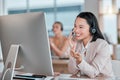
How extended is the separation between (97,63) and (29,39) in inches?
22.3

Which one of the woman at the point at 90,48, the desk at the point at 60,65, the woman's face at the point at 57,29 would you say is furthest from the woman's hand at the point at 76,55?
the woman's face at the point at 57,29

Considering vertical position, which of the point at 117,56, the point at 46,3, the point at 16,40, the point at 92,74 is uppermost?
the point at 46,3

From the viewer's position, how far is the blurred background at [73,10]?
4801 millimetres

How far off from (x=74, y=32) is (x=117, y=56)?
3216 mm

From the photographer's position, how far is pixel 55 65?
2.90 meters

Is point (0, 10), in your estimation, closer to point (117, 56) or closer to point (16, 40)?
point (117, 56)

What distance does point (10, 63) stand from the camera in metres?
1.37

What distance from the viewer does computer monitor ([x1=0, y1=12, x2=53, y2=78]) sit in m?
1.25

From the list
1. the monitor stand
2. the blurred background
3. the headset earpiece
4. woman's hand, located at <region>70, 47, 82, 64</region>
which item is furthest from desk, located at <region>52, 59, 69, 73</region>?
the blurred background

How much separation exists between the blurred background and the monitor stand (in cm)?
357

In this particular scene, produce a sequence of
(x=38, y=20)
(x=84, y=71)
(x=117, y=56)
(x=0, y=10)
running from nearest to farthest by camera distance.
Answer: (x=38, y=20) < (x=84, y=71) < (x=117, y=56) < (x=0, y=10)

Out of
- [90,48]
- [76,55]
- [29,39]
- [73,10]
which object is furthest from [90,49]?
[73,10]

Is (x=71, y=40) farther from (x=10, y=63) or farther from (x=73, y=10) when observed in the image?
(x=73, y=10)

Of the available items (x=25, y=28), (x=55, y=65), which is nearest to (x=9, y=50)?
Result: (x=25, y=28)
